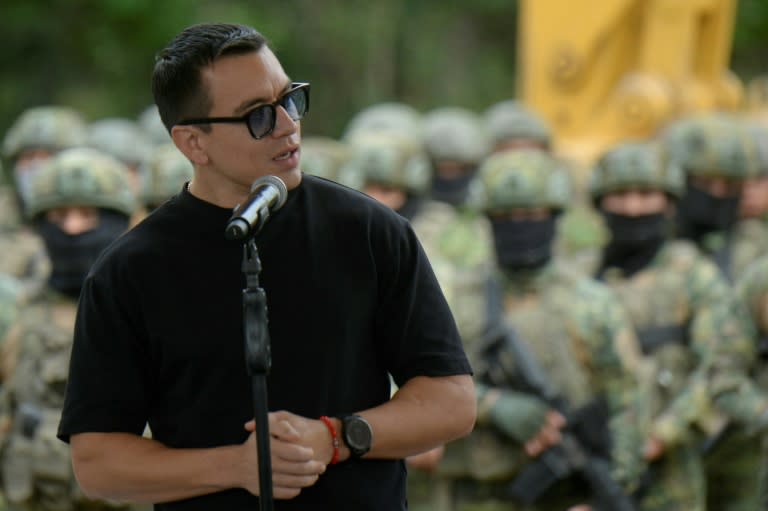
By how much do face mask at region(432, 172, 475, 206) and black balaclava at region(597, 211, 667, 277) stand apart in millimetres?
4973

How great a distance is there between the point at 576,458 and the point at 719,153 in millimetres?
3510

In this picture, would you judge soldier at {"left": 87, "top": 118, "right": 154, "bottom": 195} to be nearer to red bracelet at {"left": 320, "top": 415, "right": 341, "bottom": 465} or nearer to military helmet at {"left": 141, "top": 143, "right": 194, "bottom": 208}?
military helmet at {"left": 141, "top": 143, "right": 194, "bottom": 208}

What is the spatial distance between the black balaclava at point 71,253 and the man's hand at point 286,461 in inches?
153

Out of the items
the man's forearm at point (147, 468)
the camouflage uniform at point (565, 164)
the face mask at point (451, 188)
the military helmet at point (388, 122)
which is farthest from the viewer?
the military helmet at point (388, 122)

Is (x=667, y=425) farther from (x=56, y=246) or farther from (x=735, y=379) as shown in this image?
(x=56, y=246)

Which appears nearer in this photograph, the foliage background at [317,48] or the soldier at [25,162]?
the soldier at [25,162]

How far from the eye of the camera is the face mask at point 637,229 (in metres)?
8.39

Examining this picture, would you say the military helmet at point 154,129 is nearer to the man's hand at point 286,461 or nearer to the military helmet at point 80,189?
the military helmet at point 80,189

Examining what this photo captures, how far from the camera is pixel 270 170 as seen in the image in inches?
139

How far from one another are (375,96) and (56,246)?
23347 mm

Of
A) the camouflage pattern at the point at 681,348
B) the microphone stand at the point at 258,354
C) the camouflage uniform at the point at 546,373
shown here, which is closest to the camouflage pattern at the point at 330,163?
the camouflage pattern at the point at 681,348

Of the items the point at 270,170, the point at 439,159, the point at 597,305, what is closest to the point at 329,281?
the point at 270,170

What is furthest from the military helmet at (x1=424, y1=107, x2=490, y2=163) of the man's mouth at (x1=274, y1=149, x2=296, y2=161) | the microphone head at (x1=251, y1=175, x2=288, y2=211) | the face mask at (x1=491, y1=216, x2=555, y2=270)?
the microphone head at (x1=251, y1=175, x2=288, y2=211)

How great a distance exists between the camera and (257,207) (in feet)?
10.6
